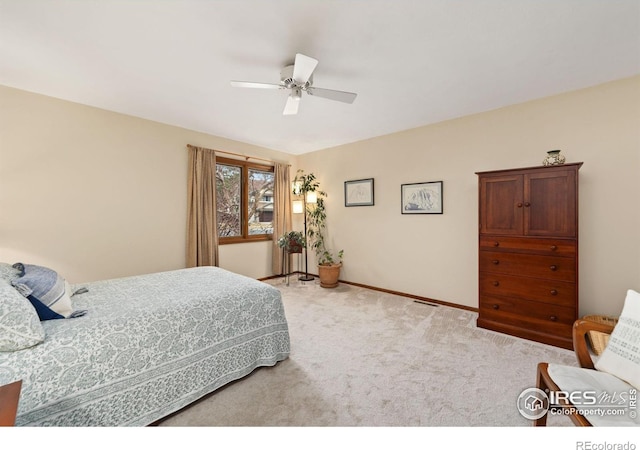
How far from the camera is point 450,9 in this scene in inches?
63.4

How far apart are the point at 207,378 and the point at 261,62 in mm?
2495

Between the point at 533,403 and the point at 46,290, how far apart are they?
3095 mm

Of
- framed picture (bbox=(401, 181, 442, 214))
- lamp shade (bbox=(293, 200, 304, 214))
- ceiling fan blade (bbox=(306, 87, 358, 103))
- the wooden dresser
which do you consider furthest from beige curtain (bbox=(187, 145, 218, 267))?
the wooden dresser

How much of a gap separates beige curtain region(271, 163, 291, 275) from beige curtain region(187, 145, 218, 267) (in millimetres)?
1197

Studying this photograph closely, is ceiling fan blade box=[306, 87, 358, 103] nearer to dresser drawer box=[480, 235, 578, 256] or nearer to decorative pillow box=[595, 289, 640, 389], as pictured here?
dresser drawer box=[480, 235, 578, 256]

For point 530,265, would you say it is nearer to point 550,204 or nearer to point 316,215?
point 550,204

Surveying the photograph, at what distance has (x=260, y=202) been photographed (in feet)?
16.0

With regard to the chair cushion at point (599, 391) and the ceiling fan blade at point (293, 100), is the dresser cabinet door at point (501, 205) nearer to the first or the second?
the chair cushion at point (599, 391)

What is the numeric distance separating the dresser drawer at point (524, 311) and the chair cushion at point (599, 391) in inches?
54.7

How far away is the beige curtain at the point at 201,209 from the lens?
3760 millimetres

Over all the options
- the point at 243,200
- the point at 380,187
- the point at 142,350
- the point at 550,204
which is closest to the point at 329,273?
the point at 380,187

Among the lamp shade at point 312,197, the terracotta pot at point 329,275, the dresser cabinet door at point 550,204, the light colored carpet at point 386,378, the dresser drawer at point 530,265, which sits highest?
the lamp shade at point 312,197

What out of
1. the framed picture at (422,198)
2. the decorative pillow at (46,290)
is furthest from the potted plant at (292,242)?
the decorative pillow at (46,290)

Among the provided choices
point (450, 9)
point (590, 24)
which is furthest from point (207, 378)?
point (590, 24)
